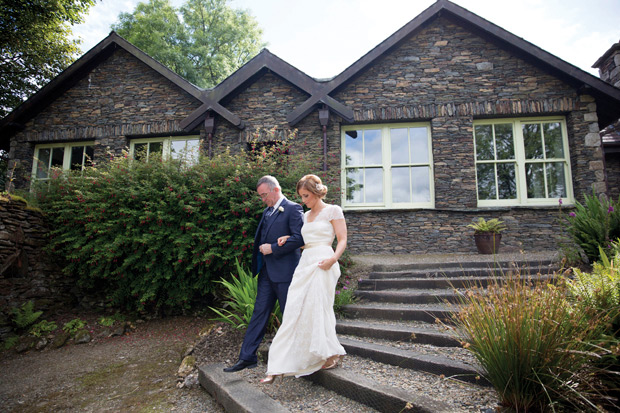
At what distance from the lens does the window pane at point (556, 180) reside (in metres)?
8.58

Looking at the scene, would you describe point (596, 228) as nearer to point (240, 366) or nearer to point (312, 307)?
point (312, 307)

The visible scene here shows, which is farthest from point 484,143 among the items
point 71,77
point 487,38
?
point 71,77

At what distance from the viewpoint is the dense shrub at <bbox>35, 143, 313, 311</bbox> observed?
5512mm

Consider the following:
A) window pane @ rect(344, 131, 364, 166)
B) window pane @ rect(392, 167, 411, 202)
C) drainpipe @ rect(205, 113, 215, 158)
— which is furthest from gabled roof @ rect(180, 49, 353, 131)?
window pane @ rect(392, 167, 411, 202)

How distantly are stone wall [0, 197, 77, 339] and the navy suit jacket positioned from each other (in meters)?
5.28

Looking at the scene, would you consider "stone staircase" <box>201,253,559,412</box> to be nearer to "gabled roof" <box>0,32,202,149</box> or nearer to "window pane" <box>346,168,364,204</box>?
"window pane" <box>346,168,364,204</box>

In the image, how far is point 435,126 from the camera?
8.74m

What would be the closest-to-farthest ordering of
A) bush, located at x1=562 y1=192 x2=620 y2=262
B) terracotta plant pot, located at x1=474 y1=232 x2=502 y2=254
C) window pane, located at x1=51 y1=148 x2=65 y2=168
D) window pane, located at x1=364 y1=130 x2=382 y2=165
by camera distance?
bush, located at x1=562 y1=192 x2=620 y2=262
terracotta plant pot, located at x1=474 y1=232 x2=502 y2=254
window pane, located at x1=364 y1=130 x2=382 y2=165
window pane, located at x1=51 y1=148 x2=65 y2=168

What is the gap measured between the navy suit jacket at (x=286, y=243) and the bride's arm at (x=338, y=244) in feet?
1.15

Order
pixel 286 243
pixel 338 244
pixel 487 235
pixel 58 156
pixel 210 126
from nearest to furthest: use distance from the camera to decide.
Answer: pixel 338 244 → pixel 286 243 → pixel 487 235 → pixel 210 126 → pixel 58 156

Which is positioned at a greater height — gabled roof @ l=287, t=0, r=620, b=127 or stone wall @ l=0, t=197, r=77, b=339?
gabled roof @ l=287, t=0, r=620, b=127

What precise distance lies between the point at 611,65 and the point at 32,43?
20.0 m

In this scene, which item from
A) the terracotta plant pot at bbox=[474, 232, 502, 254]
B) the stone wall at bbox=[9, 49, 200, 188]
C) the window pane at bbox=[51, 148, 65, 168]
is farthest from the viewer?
the window pane at bbox=[51, 148, 65, 168]

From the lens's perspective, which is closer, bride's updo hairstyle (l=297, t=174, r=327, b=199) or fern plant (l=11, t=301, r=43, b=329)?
bride's updo hairstyle (l=297, t=174, r=327, b=199)
